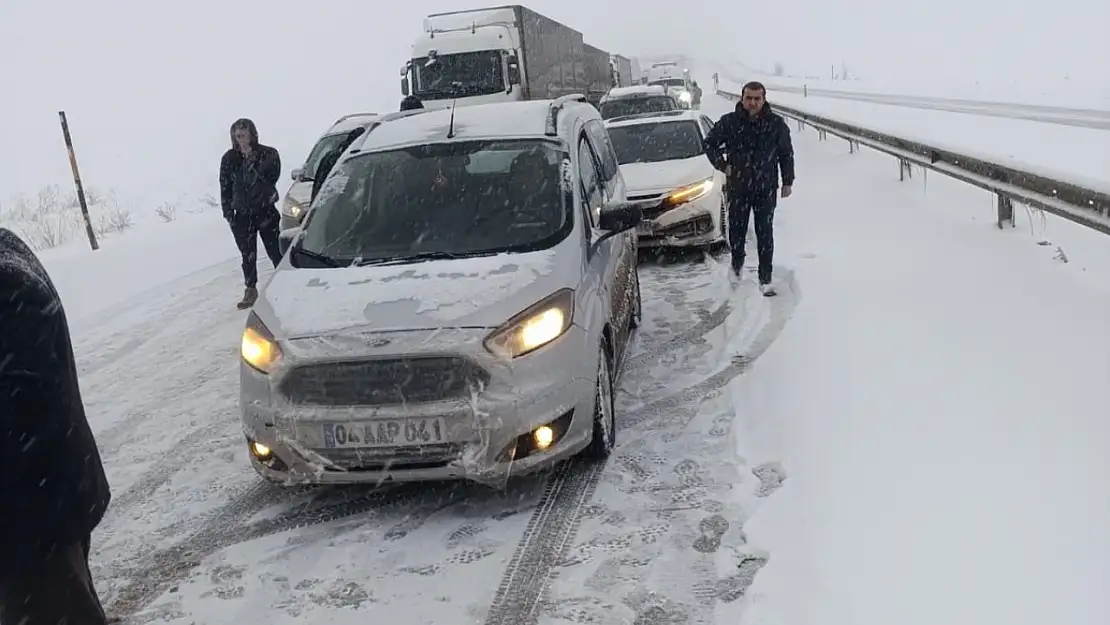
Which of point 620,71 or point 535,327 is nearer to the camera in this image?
point 535,327

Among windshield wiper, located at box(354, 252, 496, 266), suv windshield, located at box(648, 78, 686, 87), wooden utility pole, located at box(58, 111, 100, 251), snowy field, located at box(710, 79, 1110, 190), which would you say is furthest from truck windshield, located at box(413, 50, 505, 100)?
suv windshield, located at box(648, 78, 686, 87)

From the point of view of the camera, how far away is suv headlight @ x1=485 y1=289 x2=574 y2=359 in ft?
13.5

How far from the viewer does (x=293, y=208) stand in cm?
1049

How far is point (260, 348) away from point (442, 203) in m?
1.45

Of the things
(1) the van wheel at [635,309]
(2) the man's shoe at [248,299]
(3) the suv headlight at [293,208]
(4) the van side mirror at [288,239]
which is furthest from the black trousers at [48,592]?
(3) the suv headlight at [293,208]

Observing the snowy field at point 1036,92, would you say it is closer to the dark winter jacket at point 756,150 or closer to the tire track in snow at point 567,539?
the dark winter jacket at point 756,150

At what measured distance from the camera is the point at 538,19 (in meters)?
21.0

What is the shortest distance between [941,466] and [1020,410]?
67 centimetres

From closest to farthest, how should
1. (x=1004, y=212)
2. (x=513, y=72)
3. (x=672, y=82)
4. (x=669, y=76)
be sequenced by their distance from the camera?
(x=1004, y=212), (x=513, y=72), (x=672, y=82), (x=669, y=76)

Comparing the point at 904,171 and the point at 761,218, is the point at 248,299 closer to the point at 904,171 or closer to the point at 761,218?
the point at 761,218

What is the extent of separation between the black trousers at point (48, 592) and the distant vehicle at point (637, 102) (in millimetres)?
16030

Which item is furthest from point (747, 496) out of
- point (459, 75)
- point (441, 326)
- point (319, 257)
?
point (459, 75)

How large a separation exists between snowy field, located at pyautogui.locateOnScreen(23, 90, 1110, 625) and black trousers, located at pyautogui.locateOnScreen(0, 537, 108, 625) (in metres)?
1.38

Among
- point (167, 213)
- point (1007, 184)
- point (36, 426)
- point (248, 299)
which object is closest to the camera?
point (36, 426)
